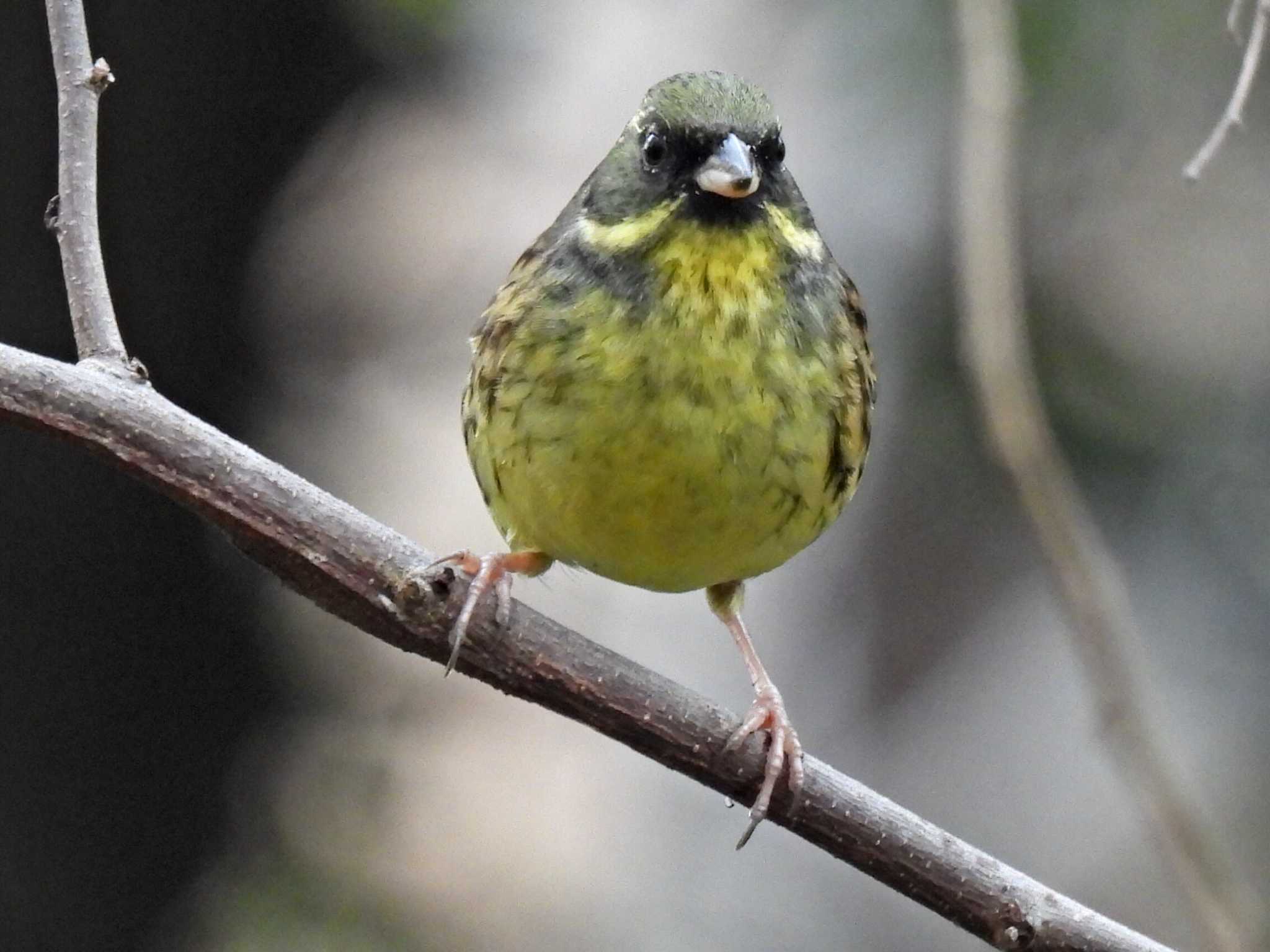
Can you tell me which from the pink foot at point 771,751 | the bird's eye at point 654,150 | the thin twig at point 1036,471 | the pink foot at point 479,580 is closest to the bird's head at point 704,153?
the bird's eye at point 654,150

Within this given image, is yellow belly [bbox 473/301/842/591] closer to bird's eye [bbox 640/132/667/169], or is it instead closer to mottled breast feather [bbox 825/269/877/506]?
mottled breast feather [bbox 825/269/877/506]

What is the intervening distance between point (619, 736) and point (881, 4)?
8.96 feet

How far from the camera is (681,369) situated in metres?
3.41

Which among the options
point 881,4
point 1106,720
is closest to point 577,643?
point 1106,720

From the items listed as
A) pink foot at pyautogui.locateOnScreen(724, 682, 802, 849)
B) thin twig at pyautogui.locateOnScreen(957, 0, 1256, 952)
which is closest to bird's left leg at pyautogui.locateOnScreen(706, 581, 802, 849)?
pink foot at pyautogui.locateOnScreen(724, 682, 802, 849)

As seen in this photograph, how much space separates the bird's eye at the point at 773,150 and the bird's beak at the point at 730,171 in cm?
7

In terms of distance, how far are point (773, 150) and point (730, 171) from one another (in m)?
0.21

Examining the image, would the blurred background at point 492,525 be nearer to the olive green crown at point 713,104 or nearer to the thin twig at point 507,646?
the olive green crown at point 713,104

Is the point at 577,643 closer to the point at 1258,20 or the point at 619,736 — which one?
the point at 619,736

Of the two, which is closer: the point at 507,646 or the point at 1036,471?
the point at 507,646

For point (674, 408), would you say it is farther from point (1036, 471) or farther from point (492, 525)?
point (492, 525)

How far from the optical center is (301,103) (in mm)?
6180

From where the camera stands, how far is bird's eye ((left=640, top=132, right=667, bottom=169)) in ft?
11.5

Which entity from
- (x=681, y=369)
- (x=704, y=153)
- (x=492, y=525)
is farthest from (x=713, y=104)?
(x=492, y=525)
